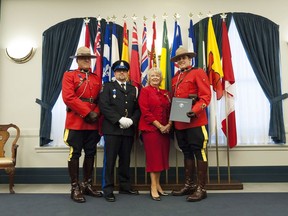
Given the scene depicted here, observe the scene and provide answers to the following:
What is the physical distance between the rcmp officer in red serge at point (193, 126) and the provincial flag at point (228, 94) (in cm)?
76

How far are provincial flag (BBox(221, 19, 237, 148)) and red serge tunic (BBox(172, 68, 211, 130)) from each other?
29.9 inches

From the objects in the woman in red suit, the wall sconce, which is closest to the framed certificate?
the woman in red suit

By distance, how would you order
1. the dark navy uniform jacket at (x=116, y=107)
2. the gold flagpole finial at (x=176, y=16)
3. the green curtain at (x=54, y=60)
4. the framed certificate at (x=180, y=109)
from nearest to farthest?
the framed certificate at (x=180, y=109), the dark navy uniform jacket at (x=116, y=107), the gold flagpole finial at (x=176, y=16), the green curtain at (x=54, y=60)

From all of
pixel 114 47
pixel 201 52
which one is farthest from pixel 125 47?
pixel 201 52

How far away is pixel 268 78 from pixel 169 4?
1775 mm

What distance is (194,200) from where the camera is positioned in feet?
7.80

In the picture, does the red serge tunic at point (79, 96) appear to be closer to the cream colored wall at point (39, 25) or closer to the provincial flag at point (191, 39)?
the cream colored wall at point (39, 25)

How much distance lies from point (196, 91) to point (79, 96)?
1.22 meters

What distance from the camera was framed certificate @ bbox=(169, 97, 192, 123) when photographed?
2.40 metres

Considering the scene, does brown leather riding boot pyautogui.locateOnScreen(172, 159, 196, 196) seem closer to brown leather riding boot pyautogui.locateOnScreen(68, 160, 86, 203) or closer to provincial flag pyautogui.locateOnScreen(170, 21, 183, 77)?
brown leather riding boot pyautogui.locateOnScreen(68, 160, 86, 203)

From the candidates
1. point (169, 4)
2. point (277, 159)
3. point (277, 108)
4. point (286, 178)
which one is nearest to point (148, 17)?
point (169, 4)

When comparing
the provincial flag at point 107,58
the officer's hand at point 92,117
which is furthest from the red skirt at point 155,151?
the provincial flag at point 107,58

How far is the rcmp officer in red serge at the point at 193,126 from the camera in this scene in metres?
2.46

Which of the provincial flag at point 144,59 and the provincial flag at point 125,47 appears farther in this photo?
the provincial flag at point 125,47
